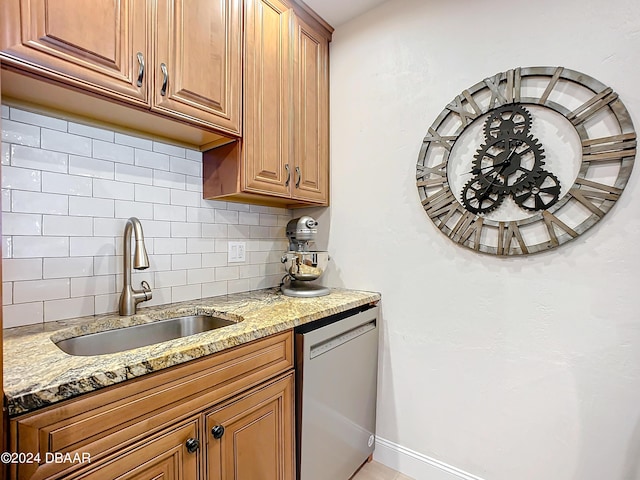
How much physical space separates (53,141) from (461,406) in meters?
2.08

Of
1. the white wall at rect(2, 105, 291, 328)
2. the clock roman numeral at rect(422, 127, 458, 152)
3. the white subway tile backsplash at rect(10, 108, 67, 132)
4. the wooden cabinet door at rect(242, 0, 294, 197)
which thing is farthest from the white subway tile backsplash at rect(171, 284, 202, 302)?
the clock roman numeral at rect(422, 127, 458, 152)

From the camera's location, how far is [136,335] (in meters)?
1.31

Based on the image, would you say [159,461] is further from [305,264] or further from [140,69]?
[140,69]

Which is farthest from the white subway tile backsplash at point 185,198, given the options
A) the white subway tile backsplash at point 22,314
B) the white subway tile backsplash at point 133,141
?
the white subway tile backsplash at point 22,314

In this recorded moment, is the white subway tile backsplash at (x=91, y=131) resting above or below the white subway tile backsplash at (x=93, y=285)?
above

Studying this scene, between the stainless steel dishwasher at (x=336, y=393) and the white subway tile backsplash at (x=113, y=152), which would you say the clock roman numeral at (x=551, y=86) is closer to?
the stainless steel dishwasher at (x=336, y=393)

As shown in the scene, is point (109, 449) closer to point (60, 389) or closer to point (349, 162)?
point (60, 389)

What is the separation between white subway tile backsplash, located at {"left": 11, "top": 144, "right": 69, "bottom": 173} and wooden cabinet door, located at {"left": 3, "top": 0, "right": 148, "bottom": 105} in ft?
1.14

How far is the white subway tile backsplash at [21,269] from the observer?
1.13 metres

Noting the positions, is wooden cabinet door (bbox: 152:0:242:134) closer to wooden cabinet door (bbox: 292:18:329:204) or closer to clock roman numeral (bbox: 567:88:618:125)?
wooden cabinet door (bbox: 292:18:329:204)

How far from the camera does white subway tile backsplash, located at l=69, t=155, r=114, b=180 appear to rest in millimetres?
1269

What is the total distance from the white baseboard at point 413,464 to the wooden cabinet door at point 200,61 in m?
1.84

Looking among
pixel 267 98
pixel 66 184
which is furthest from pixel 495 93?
pixel 66 184

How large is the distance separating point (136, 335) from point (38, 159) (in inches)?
29.1
